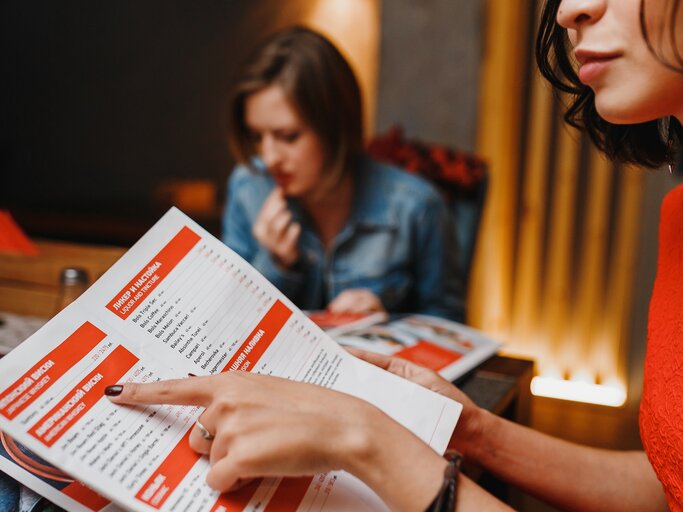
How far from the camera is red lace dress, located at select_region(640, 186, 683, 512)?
63 centimetres

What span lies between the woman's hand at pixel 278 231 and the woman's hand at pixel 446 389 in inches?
31.9

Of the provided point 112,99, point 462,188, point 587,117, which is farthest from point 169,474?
point 112,99

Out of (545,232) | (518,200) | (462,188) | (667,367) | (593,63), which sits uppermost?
(593,63)

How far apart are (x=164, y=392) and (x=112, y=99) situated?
12.0 feet

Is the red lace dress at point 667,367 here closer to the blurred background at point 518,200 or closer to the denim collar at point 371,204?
the denim collar at point 371,204

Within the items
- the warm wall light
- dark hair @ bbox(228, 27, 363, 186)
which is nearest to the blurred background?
the warm wall light

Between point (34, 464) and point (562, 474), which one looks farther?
point (562, 474)

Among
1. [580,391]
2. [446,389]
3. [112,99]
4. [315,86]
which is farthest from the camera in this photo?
[112,99]

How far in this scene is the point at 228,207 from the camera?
1.75 metres

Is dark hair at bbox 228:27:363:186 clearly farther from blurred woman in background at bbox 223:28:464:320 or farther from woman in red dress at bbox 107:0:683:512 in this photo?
woman in red dress at bbox 107:0:683:512

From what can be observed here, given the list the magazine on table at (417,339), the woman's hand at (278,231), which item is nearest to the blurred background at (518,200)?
the woman's hand at (278,231)

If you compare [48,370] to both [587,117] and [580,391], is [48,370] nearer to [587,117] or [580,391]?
[587,117]

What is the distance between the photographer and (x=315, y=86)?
146 centimetres

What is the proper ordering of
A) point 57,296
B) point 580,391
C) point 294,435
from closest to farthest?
point 294,435 → point 57,296 → point 580,391
